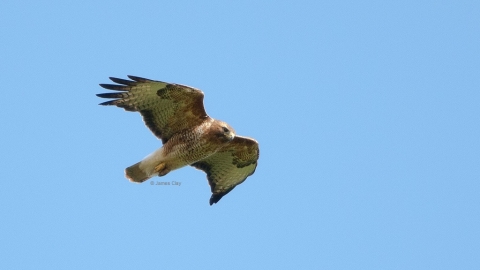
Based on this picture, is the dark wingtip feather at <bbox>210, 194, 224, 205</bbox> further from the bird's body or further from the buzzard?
the bird's body

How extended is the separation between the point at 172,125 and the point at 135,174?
1022 millimetres

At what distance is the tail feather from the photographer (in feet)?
57.4

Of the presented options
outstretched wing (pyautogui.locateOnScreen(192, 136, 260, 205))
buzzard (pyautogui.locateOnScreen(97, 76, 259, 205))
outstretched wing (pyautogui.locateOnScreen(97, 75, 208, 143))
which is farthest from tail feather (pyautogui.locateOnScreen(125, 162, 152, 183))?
outstretched wing (pyautogui.locateOnScreen(192, 136, 260, 205))

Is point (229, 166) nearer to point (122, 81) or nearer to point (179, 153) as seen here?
point (179, 153)

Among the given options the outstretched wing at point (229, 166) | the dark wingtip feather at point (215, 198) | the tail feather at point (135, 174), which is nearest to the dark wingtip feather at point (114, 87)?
the tail feather at point (135, 174)

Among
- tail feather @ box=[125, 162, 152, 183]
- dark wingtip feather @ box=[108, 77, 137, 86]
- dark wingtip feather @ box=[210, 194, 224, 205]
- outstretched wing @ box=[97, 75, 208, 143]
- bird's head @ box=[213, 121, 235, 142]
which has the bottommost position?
dark wingtip feather @ box=[210, 194, 224, 205]

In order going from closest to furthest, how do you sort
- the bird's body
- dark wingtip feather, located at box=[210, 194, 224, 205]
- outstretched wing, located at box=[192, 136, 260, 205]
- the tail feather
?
the bird's body < the tail feather < outstretched wing, located at box=[192, 136, 260, 205] < dark wingtip feather, located at box=[210, 194, 224, 205]

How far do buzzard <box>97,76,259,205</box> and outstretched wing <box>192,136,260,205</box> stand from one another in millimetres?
126

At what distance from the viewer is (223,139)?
17109mm

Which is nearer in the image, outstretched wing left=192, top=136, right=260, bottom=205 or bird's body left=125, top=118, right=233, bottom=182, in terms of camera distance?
bird's body left=125, top=118, right=233, bottom=182

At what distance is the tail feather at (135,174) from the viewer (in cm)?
1750

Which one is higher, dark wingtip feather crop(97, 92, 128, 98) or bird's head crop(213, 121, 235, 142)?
dark wingtip feather crop(97, 92, 128, 98)

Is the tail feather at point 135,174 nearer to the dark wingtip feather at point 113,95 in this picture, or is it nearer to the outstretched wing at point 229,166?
the dark wingtip feather at point 113,95

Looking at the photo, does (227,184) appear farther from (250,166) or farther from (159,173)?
(159,173)
